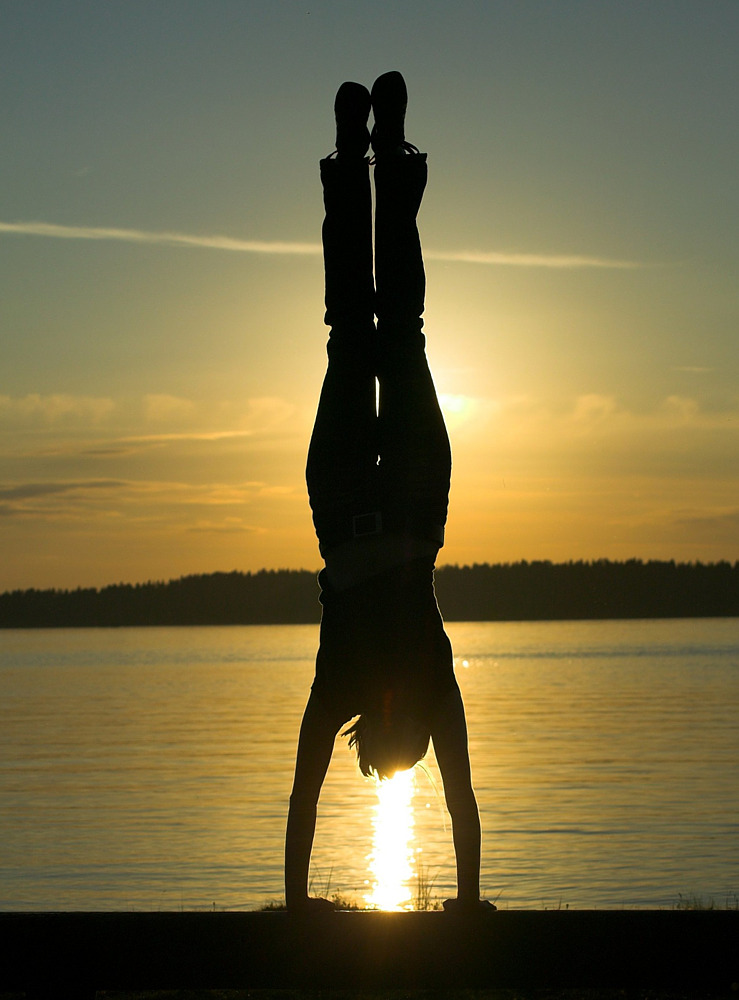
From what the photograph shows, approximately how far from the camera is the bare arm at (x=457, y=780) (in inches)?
154

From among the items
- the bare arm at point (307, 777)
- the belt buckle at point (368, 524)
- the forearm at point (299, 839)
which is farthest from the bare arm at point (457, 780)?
the belt buckle at point (368, 524)

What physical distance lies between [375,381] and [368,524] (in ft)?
2.00

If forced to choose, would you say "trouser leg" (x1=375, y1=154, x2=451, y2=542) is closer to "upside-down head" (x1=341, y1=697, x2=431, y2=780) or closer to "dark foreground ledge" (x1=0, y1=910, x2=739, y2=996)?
"upside-down head" (x1=341, y1=697, x2=431, y2=780)

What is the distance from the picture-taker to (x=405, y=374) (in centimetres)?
420

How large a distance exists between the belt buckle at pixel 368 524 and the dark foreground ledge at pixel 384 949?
1.26 metres

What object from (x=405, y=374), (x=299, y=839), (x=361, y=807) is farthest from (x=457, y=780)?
(x=361, y=807)

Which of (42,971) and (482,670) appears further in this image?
(482,670)

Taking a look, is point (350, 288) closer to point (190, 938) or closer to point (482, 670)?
point (190, 938)

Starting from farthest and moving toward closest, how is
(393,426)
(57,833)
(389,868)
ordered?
(57,833) → (389,868) → (393,426)

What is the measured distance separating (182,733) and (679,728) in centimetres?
2988

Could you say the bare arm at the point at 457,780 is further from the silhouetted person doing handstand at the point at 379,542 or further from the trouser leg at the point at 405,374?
the trouser leg at the point at 405,374

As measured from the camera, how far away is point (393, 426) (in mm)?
4102

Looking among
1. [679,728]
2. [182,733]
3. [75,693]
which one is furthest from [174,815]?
[75,693]

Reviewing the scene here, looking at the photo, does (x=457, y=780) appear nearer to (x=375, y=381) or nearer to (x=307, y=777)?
(x=307, y=777)
